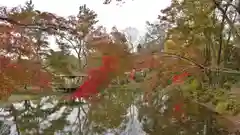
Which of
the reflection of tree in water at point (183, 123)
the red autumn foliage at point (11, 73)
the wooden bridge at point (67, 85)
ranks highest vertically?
the red autumn foliage at point (11, 73)

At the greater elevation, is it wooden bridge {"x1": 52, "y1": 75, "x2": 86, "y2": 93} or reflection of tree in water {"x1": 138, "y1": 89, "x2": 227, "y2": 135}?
wooden bridge {"x1": 52, "y1": 75, "x2": 86, "y2": 93}

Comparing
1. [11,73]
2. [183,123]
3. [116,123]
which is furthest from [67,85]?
[183,123]

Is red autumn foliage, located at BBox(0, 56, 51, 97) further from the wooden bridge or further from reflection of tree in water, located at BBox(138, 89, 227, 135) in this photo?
the wooden bridge

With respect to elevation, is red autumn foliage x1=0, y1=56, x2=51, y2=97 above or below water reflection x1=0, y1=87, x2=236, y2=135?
above

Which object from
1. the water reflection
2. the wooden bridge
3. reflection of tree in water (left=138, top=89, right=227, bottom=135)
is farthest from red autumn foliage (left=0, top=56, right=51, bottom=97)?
the wooden bridge

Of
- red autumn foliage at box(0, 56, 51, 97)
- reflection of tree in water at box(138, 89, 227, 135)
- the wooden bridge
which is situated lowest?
reflection of tree in water at box(138, 89, 227, 135)

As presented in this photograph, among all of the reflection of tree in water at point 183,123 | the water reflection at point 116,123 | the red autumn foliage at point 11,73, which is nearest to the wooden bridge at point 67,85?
the water reflection at point 116,123

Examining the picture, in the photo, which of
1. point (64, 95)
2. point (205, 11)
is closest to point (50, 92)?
point (64, 95)

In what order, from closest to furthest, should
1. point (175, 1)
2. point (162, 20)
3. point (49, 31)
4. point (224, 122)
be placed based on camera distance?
point (49, 31) → point (224, 122) → point (175, 1) → point (162, 20)

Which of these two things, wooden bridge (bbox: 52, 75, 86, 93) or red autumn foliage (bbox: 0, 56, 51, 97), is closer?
red autumn foliage (bbox: 0, 56, 51, 97)

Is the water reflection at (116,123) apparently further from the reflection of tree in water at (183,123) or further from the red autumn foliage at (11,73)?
the red autumn foliage at (11,73)

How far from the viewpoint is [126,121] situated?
13383 millimetres

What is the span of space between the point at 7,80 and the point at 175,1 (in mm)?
9833

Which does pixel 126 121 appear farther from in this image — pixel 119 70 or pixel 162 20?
pixel 162 20
